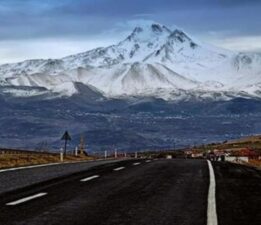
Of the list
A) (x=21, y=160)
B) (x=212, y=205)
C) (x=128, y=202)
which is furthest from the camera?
(x=21, y=160)

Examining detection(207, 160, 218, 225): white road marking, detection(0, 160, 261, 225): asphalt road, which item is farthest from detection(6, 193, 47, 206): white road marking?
detection(207, 160, 218, 225): white road marking

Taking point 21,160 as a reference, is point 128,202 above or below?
below

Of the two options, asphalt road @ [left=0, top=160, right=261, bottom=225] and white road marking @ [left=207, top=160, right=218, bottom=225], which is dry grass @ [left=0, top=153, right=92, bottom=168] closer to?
asphalt road @ [left=0, top=160, right=261, bottom=225]

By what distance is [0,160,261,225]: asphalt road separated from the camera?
1292 centimetres

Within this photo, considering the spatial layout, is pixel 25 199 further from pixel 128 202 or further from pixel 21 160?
pixel 21 160

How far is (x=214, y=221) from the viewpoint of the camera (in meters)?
12.9

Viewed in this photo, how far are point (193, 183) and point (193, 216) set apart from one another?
309 inches

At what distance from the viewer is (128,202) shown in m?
15.5

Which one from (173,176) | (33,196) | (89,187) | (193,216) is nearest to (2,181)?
(89,187)

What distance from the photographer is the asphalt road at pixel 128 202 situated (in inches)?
509

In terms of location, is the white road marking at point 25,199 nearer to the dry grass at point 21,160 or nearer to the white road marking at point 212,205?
the white road marking at point 212,205

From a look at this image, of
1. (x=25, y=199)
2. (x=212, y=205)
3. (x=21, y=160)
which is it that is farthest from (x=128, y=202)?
(x=21, y=160)

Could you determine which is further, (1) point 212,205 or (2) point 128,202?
(2) point 128,202

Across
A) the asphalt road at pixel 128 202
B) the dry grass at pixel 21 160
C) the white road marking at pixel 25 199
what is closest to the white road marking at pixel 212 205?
the asphalt road at pixel 128 202
